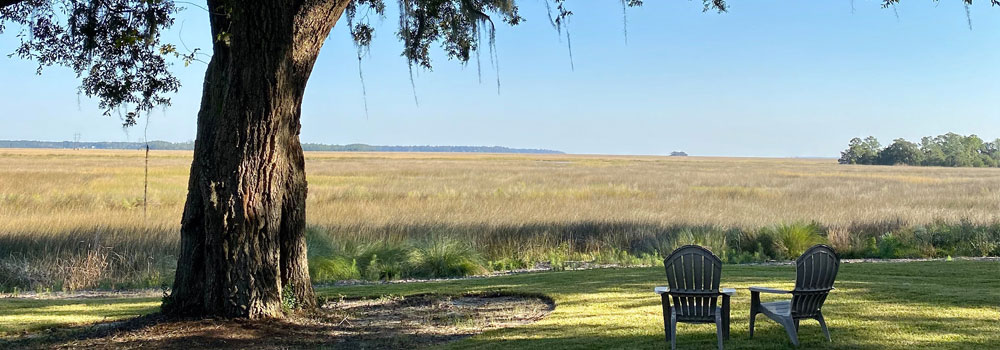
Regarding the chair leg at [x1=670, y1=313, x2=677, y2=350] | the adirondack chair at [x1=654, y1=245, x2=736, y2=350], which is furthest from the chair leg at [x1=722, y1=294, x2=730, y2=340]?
the chair leg at [x1=670, y1=313, x2=677, y2=350]

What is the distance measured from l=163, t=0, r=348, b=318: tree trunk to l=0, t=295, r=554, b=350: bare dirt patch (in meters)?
0.29

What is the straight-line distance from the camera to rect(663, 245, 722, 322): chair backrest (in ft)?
22.4

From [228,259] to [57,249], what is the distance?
392 inches

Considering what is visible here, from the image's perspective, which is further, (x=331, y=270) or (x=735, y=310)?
(x=331, y=270)

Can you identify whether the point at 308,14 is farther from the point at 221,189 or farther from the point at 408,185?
the point at 408,185

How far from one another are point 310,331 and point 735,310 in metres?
4.50

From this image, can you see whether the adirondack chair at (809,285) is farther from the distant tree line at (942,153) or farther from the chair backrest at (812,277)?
the distant tree line at (942,153)

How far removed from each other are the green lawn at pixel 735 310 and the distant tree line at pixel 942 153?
93208 millimetres

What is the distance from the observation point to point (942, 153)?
3878 inches

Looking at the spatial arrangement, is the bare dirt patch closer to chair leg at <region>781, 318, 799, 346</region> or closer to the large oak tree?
the large oak tree

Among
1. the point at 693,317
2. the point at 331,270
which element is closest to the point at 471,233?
the point at 331,270

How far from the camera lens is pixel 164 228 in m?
18.6

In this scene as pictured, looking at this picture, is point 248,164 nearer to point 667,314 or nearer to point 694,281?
point 667,314

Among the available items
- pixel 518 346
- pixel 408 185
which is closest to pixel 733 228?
pixel 518 346
